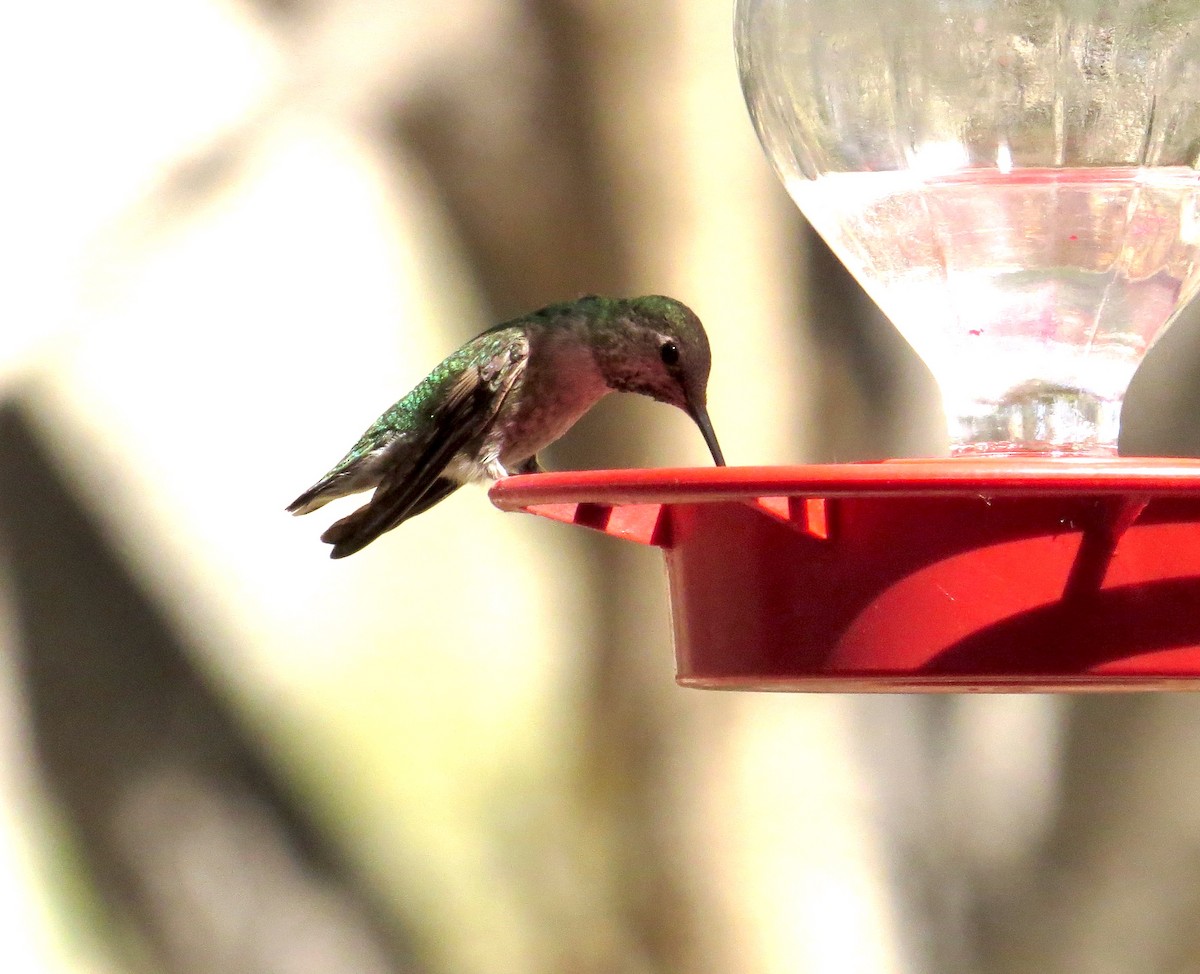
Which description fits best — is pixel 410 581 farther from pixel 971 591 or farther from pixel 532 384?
→ pixel 971 591

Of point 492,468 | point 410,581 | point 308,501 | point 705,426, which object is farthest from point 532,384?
point 410,581

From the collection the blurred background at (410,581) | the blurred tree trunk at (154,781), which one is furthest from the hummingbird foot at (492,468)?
the blurred tree trunk at (154,781)

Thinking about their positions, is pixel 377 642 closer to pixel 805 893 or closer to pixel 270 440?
pixel 270 440

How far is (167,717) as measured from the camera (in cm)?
387

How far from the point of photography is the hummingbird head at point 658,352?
101 inches

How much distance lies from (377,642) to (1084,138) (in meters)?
2.39

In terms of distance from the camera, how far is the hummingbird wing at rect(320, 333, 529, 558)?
2035 millimetres

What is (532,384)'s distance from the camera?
2.54m

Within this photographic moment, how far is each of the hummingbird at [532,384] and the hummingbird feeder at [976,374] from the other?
40 centimetres

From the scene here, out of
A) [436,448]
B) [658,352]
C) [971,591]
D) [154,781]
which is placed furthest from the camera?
[154,781]

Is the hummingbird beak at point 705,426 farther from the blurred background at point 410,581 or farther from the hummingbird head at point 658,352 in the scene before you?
A: the blurred background at point 410,581

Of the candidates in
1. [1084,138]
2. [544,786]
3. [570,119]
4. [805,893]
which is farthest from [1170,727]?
[1084,138]

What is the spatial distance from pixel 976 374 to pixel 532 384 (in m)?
0.80

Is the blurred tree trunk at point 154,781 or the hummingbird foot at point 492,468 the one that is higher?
the hummingbird foot at point 492,468
